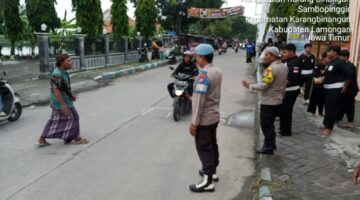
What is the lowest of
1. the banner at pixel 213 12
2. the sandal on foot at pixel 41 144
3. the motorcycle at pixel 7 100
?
the sandal on foot at pixel 41 144

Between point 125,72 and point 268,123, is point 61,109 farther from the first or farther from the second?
point 125,72

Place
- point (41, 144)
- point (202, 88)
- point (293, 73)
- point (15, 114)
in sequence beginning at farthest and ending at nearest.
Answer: point (15, 114)
point (293, 73)
point (41, 144)
point (202, 88)

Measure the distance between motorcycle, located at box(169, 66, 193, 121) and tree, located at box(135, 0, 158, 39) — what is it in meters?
20.1

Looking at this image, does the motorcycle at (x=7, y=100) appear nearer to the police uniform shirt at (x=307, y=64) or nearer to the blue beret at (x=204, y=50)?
the blue beret at (x=204, y=50)

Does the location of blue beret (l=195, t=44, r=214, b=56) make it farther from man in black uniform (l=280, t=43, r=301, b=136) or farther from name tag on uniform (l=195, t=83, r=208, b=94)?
man in black uniform (l=280, t=43, r=301, b=136)

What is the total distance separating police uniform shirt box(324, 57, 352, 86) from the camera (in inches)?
267

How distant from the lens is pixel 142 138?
699 centimetres

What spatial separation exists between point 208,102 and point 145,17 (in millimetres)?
24683

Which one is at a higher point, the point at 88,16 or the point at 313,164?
the point at 88,16

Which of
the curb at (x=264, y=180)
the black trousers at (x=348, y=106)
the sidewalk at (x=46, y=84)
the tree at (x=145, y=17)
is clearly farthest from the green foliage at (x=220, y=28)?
the curb at (x=264, y=180)

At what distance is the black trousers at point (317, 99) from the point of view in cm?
852

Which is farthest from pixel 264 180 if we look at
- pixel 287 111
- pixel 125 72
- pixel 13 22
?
pixel 13 22

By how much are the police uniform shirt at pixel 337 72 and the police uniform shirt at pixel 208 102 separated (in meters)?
3.42

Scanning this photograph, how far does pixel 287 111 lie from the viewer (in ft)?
22.7
